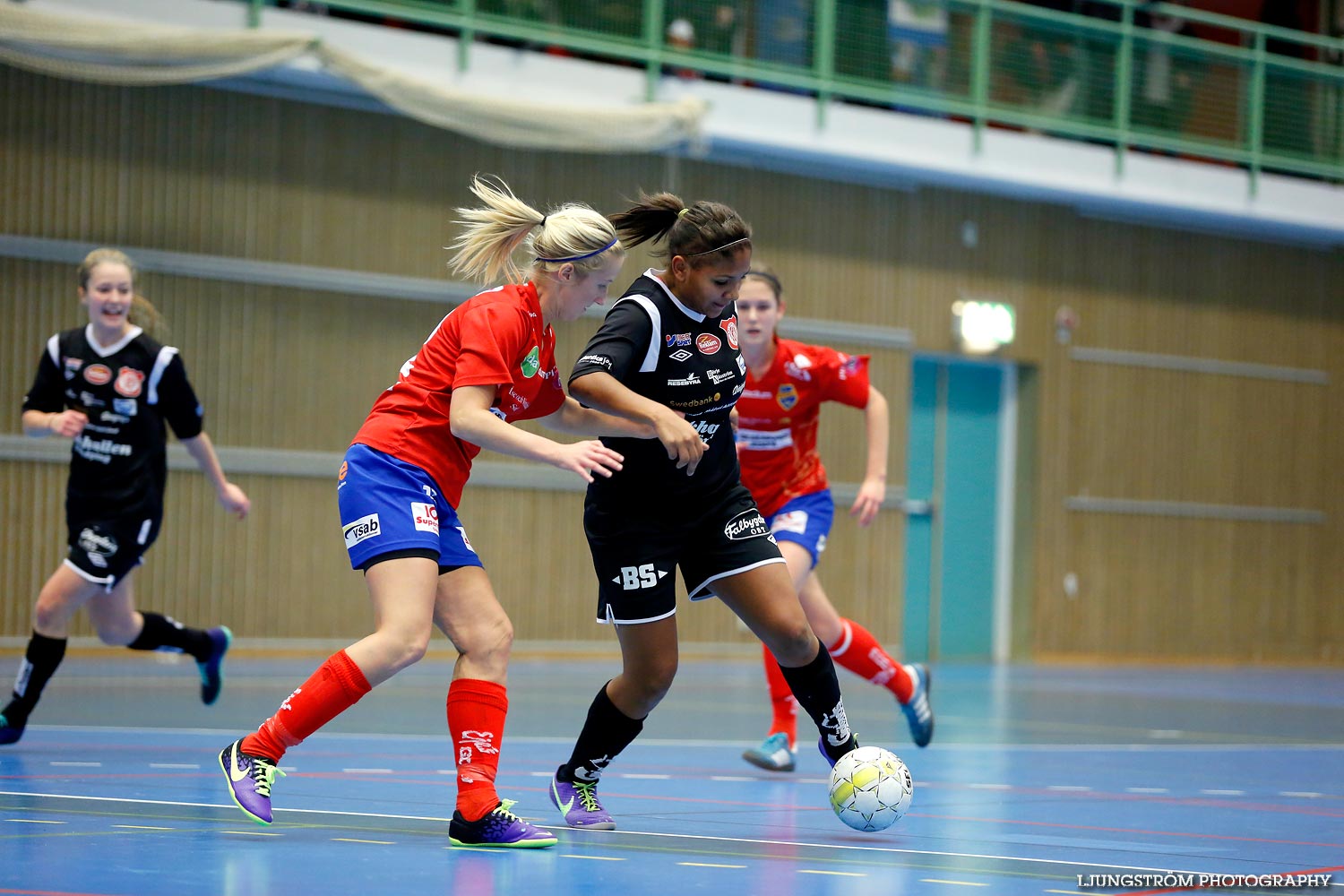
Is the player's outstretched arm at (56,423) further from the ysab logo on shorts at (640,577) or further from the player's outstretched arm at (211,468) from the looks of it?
the ysab logo on shorts at (640,577)

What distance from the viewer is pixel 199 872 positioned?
3.60 metres

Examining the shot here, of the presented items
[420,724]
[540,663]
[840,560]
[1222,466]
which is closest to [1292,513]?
[1222,466]

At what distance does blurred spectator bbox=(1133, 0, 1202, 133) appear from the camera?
16812 mm

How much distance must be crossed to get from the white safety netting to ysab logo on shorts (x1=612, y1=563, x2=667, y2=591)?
308 inches

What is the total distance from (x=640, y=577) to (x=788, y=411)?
238 centimetres

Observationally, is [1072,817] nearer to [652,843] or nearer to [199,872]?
[652,843]

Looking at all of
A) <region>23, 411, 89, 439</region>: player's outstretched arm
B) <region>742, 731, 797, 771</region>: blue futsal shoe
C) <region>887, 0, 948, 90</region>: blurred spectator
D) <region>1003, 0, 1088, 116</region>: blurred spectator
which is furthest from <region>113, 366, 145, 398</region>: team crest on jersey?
<region>1003, 0, 1088, 116</region>: blurred spectator

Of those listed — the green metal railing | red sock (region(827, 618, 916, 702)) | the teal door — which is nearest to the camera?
red sock (region(827, 618, 916, 702))

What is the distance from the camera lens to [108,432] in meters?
6.67

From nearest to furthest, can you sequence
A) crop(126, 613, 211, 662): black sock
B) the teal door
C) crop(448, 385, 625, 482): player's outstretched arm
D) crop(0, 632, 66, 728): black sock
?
1. crop(448, 385, 625, 482): player's outstretched arm
2. crop(0, 632, 66, 728): black sock
3. crop(126, 613, 211, 662): black sock
4. the teal door

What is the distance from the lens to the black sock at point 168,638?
282 inches

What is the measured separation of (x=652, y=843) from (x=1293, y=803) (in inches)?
103

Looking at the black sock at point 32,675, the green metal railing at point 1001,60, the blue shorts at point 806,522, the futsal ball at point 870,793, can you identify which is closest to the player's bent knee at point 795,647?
the futsal ball at point 870,793

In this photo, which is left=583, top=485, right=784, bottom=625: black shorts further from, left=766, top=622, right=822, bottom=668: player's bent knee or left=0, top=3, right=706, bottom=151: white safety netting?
left=0, top=3, right=706, bottom=151: white safety netting
